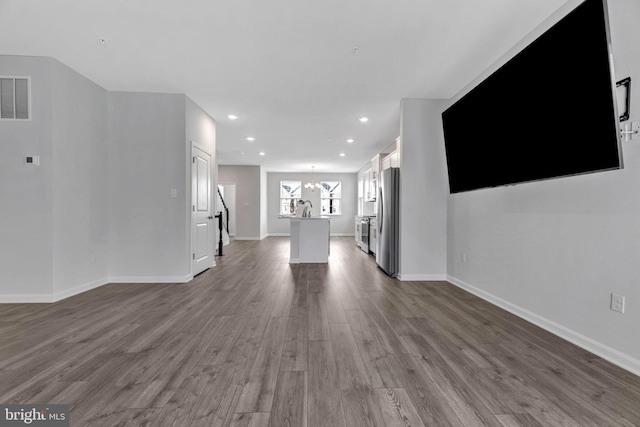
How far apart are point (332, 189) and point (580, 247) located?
10.2 meters

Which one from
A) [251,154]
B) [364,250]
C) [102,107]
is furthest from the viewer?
[251,154]

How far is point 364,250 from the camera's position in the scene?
25.7 feet

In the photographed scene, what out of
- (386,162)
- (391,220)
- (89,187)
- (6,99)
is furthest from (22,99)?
(386,162)

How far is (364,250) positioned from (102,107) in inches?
245

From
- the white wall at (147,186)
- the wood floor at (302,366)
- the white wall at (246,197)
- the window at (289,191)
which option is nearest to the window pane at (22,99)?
the white wall at (147,186)

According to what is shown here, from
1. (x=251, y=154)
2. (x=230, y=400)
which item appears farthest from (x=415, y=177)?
(x=251, y=154)

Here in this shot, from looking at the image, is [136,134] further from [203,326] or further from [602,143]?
[602,143]

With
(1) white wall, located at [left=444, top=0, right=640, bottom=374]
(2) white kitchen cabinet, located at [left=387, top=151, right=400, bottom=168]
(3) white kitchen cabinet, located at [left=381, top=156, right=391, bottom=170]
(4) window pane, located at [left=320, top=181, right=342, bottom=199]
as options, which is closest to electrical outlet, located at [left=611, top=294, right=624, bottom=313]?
(1) white wall, located at [left=444, top=0, right=640, bottom=374]

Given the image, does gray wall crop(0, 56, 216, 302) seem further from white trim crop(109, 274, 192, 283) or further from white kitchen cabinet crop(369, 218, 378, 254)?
white kitchen cabinet crop(369, 218, 378, 254)

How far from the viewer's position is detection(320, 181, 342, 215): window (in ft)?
40.0

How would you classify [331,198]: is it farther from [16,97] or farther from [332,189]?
[16,97]

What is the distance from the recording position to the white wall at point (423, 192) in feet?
14.3

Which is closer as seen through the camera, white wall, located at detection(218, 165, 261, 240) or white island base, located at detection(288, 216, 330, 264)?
white island base, located at detection(288, 216, 330, 264)

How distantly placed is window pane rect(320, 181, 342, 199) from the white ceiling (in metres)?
7.49
